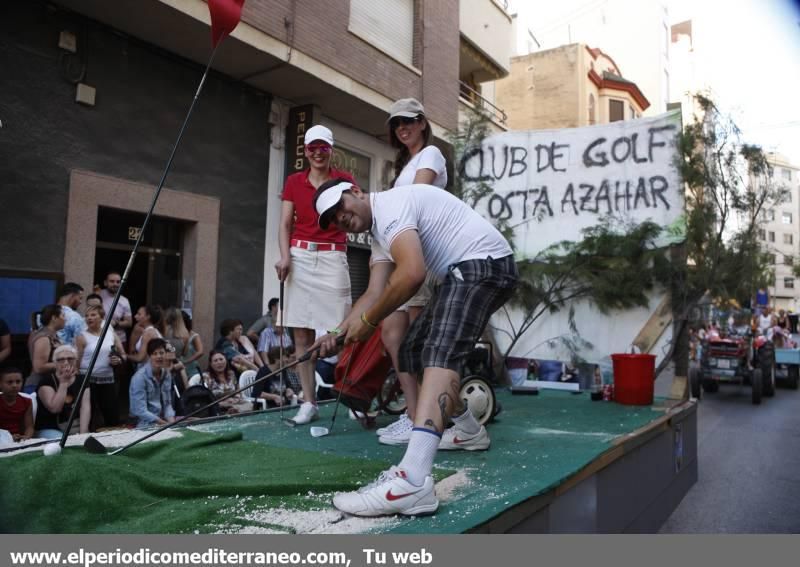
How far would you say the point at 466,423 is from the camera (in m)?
3.22

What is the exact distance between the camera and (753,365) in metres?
11.4

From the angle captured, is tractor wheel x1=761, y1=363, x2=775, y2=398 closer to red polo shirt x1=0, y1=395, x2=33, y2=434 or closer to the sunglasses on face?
the sunglasses on face

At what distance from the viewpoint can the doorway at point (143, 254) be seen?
779 centimetres

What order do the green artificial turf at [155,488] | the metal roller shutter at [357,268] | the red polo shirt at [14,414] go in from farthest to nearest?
the metal roller shutter at [357,268], the red polo shirt at [14,414], the green artificial turf at [155,488]

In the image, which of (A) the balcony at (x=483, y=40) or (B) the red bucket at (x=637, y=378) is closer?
(B) the red bucket at (x=637, y=378)

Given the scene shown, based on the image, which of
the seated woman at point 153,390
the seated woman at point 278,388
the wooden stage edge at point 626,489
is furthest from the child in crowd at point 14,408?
the wooden stage edge at point 626,489

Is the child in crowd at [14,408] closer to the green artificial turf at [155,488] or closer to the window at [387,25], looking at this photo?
the green artificial turf at [155,488]

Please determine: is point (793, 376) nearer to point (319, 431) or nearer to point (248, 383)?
point (248, 383)

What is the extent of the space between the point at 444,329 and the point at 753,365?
11011 mm

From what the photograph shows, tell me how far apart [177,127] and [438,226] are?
6.63 metres

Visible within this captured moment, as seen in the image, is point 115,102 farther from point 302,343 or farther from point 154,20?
point 302,343

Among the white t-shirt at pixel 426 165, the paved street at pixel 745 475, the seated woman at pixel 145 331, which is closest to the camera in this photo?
the white t-shirt at pixel 426 165
